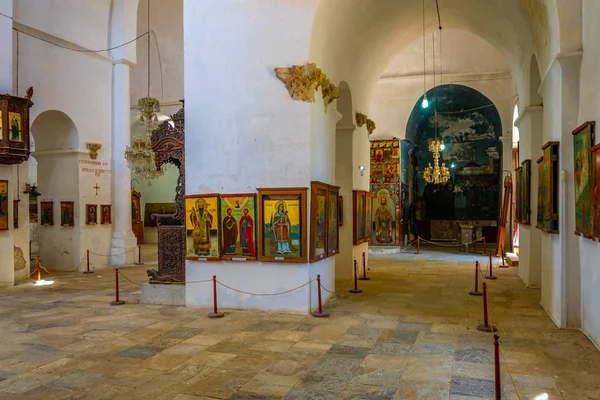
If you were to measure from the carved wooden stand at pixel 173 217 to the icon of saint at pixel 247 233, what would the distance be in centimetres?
151

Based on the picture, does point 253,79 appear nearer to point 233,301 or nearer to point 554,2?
point 233,301

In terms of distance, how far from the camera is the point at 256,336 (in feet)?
24.0

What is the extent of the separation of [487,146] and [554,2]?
17.7 meters

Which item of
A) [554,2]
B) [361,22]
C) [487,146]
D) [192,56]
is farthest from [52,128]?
[487,146]

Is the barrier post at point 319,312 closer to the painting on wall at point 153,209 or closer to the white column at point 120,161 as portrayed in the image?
the white column at point 120,161

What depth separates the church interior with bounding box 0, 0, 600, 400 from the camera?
19.4ft

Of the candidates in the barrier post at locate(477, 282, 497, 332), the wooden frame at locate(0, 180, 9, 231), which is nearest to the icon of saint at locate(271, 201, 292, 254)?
the barrier post at locate(477, 282, 497, 332)

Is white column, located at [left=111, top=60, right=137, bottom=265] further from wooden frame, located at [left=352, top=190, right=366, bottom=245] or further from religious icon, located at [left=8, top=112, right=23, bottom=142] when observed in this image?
wooden frame, located at [left=352, top=190, right=366, bottom=245]

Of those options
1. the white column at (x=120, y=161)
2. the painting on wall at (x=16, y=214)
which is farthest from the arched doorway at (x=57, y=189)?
the painting on wall at (x=16, y=214)

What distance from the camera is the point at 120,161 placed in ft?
55.2

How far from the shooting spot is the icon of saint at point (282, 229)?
29.0 feet

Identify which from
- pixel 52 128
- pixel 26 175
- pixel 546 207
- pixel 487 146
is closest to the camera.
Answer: pixel 546 207

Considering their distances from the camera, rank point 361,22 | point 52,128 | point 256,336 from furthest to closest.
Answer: point 52,128 → point 361,22 → point 256,336

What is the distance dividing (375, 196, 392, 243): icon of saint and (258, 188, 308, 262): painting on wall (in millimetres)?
11759
